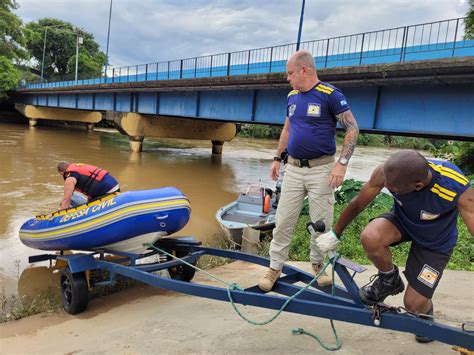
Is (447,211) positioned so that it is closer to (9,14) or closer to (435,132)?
(435,132)

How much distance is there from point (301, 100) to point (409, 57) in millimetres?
8377

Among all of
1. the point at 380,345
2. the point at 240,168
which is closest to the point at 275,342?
the point at 380,345

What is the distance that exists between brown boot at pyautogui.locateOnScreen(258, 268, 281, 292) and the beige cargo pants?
0.05 meters

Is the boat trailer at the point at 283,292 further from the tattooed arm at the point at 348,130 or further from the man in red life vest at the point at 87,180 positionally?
the man in red life vest at the point at 87,180

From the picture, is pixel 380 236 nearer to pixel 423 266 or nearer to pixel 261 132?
pixel 423 266

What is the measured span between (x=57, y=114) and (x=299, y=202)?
4272 centimetres

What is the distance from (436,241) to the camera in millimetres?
2676

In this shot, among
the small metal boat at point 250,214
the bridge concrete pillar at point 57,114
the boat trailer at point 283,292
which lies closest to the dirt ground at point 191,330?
the boat trailer at point 283,292

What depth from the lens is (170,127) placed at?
25.3m

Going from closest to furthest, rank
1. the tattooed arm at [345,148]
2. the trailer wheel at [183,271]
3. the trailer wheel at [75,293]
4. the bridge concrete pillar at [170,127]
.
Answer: the tattooed arm at [345,148] → the trailer wheel at [75,293] → the trailer wheel at [183,271] → the bridge concrete pillar at [170,127]

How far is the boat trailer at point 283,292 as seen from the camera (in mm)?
2568

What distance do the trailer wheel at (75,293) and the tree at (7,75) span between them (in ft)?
131

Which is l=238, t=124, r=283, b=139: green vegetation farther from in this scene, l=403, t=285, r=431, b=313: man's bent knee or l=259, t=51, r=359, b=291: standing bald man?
l=403, t=285, r=431, b=313: man's bent knee

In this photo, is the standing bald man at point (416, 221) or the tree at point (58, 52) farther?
the tree at point (58, 52)
